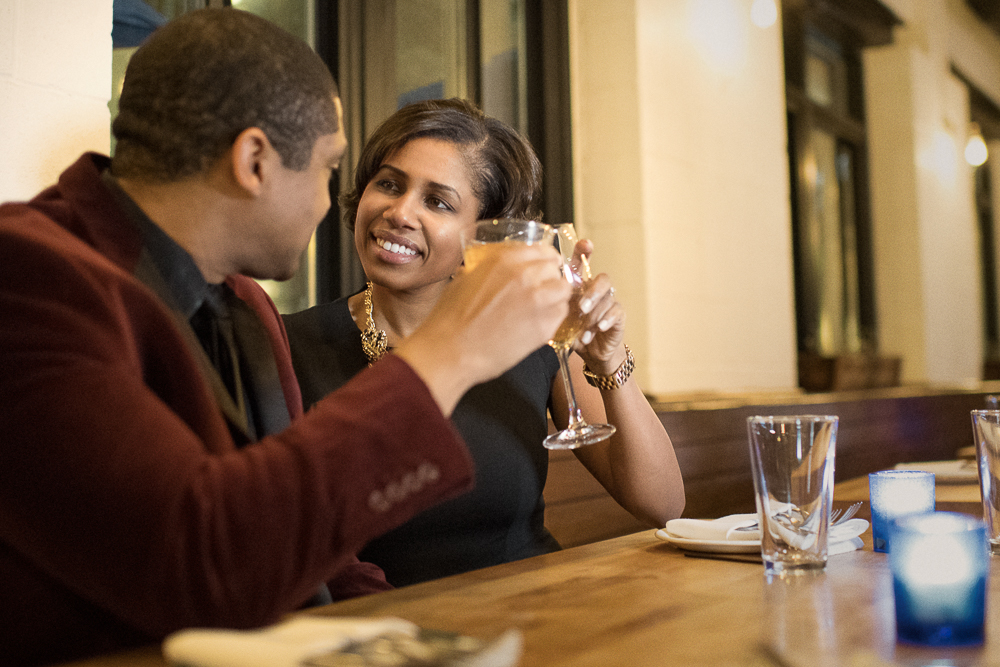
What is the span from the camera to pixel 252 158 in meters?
0.78

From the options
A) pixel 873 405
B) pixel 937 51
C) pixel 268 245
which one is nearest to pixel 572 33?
pixel 873 405

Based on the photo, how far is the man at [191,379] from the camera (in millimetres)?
604

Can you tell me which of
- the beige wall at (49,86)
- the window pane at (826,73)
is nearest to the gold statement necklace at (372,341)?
the beige wall at (49,86)

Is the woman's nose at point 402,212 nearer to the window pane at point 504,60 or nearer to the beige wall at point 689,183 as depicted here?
the window pane at point 504,60

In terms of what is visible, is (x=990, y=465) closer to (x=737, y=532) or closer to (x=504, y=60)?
Answer: (x=737, y=532)

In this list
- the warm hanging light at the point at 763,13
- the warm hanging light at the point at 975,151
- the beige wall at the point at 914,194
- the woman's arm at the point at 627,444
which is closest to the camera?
the woman's arm at the point at 627,444

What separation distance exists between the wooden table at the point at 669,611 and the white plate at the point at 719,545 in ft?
0.06

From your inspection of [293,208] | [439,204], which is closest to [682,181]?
[439,204]

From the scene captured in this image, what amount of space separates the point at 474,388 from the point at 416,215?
1.05 ft

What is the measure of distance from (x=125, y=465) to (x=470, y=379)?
0.91 ft

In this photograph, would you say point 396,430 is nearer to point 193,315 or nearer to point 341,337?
point 193,315

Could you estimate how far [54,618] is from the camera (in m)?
0.68

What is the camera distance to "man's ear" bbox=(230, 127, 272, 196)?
30.4 inches

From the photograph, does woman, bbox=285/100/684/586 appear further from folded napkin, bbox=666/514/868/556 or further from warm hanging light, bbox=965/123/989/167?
warm hanging light, bbox=965/123/989/167
